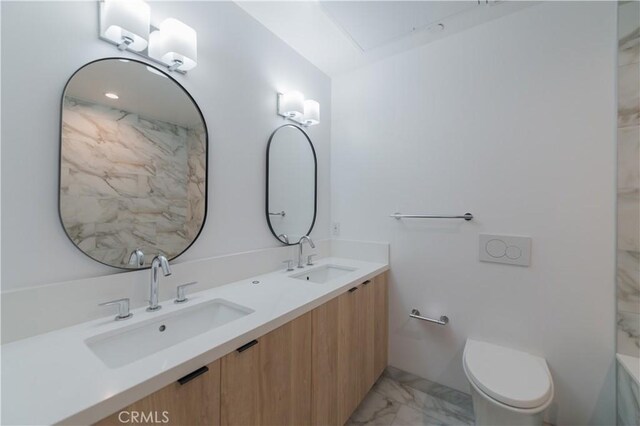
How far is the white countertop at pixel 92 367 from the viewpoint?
594 millimetres

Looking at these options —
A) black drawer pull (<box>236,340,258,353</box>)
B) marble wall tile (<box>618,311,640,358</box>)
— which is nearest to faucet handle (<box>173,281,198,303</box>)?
black drawer pull (<box>236,340,258,353</box>)

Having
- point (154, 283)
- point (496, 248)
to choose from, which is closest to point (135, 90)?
point (154, 283)

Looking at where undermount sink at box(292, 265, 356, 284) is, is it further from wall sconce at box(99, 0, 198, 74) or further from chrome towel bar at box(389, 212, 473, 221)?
wall sconce at box(99, 0, 198, 74)

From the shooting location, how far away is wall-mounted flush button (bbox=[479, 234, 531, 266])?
62.5 inches

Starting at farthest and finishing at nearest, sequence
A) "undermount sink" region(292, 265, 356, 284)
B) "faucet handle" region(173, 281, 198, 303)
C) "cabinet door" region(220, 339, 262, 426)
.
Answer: "undermount sink" region(292, 265, 356, 284) < "faucet handle" region(173, 281, 198, 303) < "cabinet door" region(220, 339, 262, 426)

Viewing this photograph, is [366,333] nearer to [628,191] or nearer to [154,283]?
[154,283]

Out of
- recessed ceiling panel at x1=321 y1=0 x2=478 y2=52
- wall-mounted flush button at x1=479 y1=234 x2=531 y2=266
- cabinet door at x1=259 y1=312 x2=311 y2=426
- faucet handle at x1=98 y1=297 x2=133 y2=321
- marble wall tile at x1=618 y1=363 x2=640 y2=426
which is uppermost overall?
recessed ceiling panel at x1=321 y1=0 x2=478 y2=52

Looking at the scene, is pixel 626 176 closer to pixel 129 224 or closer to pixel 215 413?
pixel 215 413

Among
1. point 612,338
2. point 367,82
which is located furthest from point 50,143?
point 612,338

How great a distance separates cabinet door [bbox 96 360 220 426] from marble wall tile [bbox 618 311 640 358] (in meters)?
1.93

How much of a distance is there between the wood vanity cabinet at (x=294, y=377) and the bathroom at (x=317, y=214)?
0.01m

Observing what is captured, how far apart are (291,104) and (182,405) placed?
174 cm

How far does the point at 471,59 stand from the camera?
178cm

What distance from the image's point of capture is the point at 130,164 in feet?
3.85
